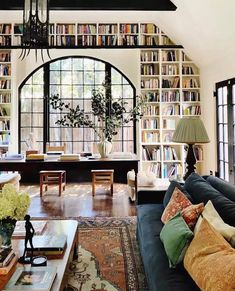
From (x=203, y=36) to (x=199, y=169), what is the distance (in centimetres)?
288

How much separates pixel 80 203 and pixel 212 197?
3.19 m

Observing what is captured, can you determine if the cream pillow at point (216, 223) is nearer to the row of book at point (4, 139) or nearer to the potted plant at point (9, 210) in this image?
the potted plant at point (9, 210)

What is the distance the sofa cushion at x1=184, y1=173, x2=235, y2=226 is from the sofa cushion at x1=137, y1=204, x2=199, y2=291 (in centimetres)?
41

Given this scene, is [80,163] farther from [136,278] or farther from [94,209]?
[136,278]

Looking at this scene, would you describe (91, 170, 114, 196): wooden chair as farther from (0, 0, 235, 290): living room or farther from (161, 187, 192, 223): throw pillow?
(161, 187, 192, 223): throw pillow

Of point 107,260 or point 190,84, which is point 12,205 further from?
point 190,84

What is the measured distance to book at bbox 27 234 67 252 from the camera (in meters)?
2.29

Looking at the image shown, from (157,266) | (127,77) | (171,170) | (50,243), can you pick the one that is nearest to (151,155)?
(171,170)

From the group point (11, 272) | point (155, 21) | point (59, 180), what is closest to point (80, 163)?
point (59, 180)

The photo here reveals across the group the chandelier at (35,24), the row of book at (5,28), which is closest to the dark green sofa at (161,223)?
the chandelier at (35,24)

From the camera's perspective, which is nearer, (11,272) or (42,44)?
(11,272)

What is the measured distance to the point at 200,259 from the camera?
1.61 metres

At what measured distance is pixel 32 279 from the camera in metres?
1.84

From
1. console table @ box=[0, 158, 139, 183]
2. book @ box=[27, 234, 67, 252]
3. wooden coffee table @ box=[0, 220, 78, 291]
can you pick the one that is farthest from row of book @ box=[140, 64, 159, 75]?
book @ box=[27, 234, 67, 252]
